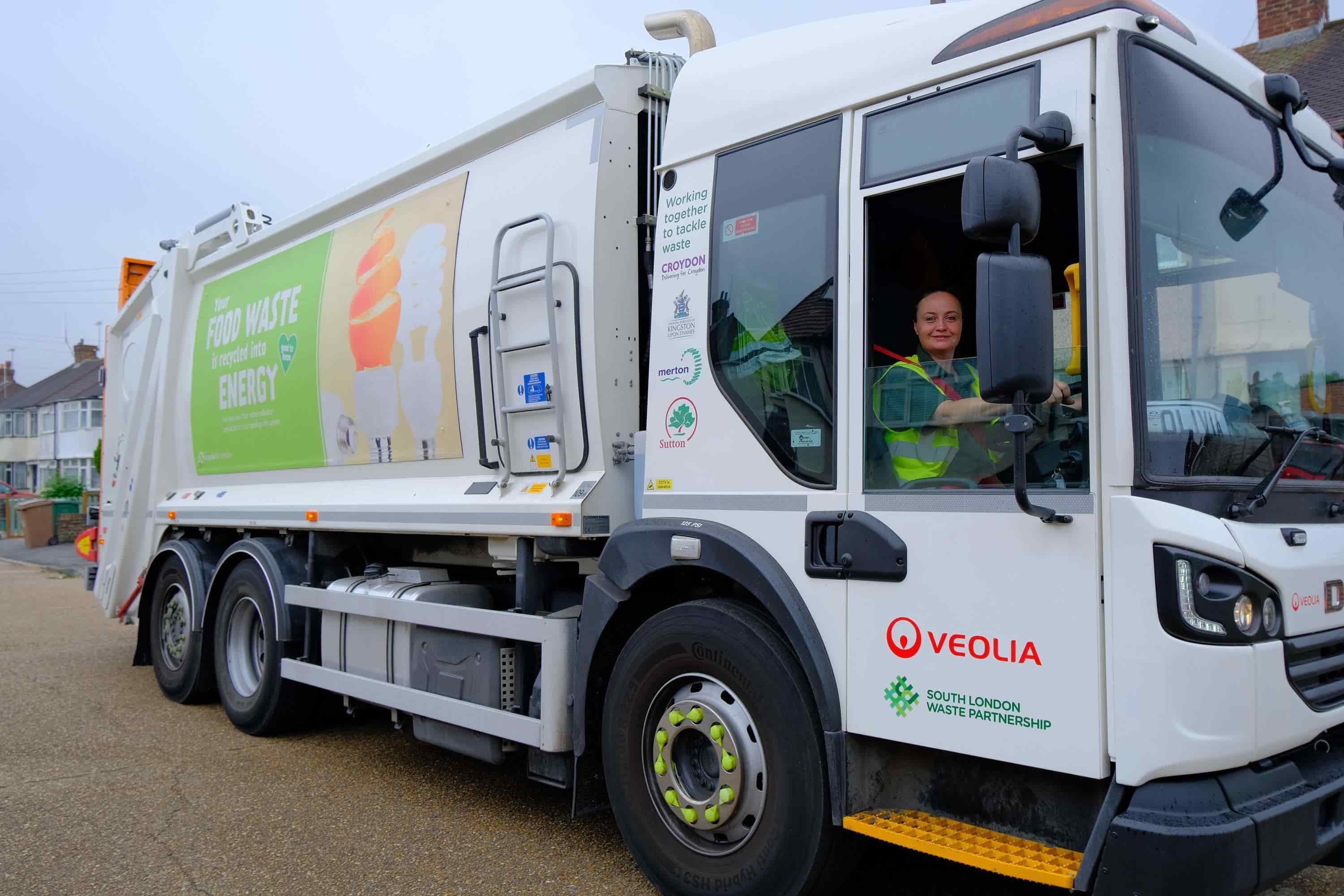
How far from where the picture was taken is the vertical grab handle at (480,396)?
4.85 meters

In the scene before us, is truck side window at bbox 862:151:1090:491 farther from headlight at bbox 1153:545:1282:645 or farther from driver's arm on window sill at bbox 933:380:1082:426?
headlight at bbox 1153:545:1282:645

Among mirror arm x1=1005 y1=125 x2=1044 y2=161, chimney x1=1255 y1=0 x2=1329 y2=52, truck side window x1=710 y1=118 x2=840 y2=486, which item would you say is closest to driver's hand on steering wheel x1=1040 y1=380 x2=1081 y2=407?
mirror arm x1=1005 y1=125 x2=1044 y2=161

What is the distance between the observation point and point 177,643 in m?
7.62

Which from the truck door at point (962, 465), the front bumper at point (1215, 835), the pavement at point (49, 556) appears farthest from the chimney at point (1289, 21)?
the pavement at point (49, 556)

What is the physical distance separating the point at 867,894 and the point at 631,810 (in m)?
0.89

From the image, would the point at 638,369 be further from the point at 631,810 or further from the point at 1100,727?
the point at 1100,727

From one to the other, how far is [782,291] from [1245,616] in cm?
165

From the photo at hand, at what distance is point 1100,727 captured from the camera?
2.61m

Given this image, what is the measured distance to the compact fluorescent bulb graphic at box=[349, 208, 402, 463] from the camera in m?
5.64

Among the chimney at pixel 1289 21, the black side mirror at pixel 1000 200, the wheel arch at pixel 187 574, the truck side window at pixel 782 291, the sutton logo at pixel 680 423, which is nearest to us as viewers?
the black side mirror at pixel 1000 200

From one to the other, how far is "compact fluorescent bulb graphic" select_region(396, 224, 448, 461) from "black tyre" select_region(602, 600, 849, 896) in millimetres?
1989

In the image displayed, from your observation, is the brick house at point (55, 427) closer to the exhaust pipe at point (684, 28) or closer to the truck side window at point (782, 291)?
the exhaust pipe at point (684, 28)

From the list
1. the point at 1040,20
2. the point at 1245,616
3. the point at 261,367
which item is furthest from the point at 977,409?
the point at 261,367

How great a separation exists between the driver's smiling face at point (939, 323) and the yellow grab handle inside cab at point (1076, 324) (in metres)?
0.36
